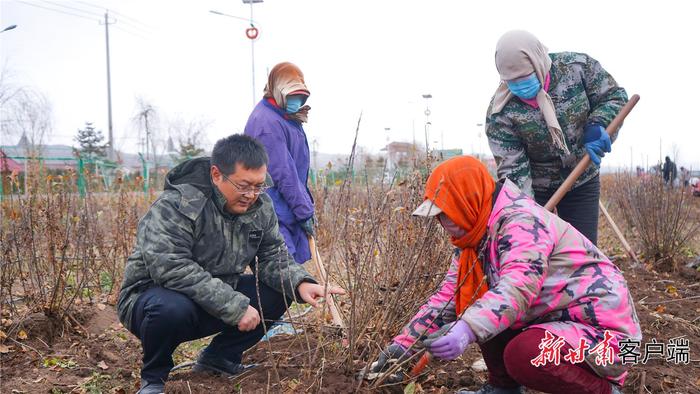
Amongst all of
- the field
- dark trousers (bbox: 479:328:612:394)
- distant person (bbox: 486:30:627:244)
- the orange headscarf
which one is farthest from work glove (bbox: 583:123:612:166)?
dark trousers (bbox: 479:328:612:394)

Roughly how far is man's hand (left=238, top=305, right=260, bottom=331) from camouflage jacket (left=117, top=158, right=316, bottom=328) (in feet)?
0.07

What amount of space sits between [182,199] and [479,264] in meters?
1.26

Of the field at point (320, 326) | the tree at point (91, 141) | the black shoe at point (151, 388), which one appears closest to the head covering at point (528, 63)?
the field at point (320, 326)

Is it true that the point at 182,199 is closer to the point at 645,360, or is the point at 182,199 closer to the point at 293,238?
the point at 293,238

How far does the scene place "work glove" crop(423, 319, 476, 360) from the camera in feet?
5.90

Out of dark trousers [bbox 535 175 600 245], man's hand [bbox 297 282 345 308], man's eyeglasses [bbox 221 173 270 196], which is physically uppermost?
man's eyeglasses [bbox 221 173 270 196]

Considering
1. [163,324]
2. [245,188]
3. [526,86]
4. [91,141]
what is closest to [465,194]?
[245,188]

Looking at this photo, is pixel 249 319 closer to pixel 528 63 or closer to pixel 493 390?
pixel 493 390

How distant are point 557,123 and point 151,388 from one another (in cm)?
223

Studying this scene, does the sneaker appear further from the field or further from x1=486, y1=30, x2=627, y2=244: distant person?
x1=486, y1=30, x2=627, y2=244: distant person

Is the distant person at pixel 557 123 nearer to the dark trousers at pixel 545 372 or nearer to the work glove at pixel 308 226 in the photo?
the dark trousers at pixel 545 372

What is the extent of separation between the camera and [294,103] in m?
3.37

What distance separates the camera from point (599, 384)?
2.04 metres

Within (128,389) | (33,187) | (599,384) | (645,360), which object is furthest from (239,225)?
(645,360)
